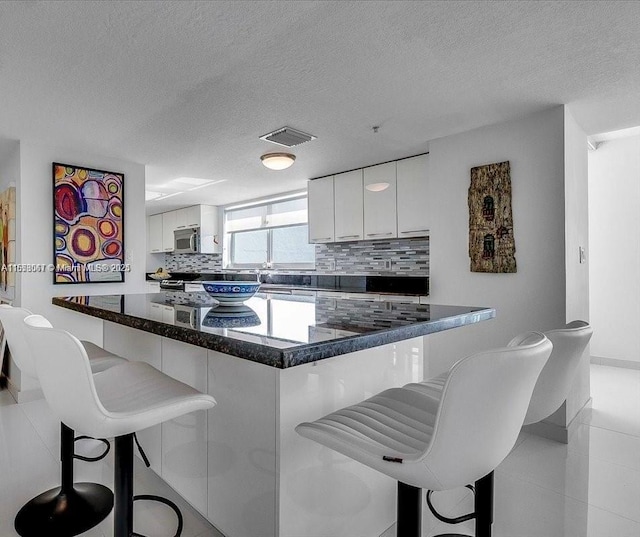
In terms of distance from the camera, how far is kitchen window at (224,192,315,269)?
5484 mm

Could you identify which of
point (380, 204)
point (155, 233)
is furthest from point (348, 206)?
point (155, 233)

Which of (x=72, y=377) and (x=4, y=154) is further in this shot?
(x=4, y=154)

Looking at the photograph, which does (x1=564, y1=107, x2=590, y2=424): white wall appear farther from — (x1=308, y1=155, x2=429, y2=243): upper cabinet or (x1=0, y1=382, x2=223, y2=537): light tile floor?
(x1=0, y1=382, x2=223, y2=537): light tile floor

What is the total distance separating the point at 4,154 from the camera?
144 inches

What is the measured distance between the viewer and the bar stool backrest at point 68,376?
1.03 metres

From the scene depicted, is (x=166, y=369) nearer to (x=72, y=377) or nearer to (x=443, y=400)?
(x=72, y=377)

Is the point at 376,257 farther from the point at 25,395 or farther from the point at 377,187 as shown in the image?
the point at 25,395

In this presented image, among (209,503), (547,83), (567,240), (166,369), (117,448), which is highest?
(547,83)

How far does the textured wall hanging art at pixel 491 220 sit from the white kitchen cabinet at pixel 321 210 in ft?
6.11

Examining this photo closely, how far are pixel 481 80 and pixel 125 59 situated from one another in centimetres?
186

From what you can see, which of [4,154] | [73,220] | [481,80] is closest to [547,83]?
[481,80]

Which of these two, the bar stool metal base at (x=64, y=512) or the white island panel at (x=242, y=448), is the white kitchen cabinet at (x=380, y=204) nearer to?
the white island panel at (x=242, y=448)

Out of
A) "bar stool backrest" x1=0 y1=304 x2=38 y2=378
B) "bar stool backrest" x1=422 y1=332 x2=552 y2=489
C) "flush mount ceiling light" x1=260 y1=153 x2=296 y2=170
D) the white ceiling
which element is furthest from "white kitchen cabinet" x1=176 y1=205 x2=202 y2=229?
"bar stool backrest" x1=422 y1=332 x2=552 y2=489

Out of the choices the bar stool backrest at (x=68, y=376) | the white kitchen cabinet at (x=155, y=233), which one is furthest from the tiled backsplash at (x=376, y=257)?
the white kitchen cabinet at (x=155, y=233)
